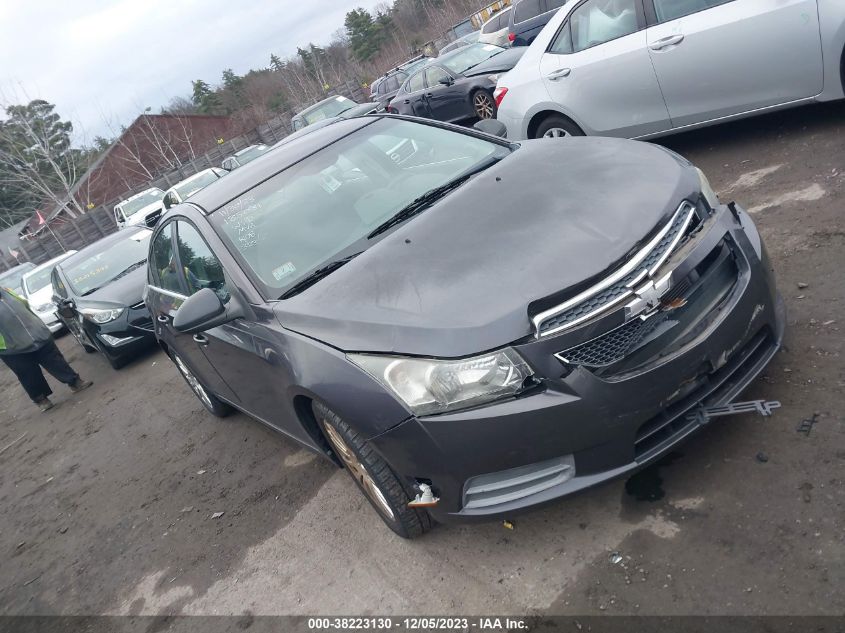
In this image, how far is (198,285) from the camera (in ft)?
12.6

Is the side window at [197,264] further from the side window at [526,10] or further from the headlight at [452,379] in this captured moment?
the side window at [526,10]

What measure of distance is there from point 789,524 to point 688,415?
0.49m

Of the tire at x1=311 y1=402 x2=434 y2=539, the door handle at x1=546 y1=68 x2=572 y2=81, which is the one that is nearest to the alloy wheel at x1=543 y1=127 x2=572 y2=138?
the door handle at x1=546 y1=68 x2=572 y2=81

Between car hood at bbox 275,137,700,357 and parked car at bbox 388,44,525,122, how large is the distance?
28.1 ft

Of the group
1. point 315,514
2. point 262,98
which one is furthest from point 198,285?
point 262,98

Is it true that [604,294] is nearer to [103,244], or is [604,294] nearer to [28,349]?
[28,349]

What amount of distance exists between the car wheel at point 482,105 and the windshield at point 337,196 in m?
7.79

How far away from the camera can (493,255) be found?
2600 mm

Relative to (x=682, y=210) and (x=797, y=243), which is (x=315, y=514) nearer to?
(x=682, y=210)

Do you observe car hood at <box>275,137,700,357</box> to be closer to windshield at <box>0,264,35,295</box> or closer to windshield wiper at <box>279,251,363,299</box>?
windshield wiper at <box>279,251,363,299</box>

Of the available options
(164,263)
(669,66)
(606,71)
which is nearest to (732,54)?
(669,66)

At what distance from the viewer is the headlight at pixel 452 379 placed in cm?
229

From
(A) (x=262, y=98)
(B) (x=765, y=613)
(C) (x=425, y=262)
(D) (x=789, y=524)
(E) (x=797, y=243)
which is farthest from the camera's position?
(A) (x=262, y=98)

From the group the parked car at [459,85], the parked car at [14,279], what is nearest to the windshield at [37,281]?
the parked car at [14,279]
